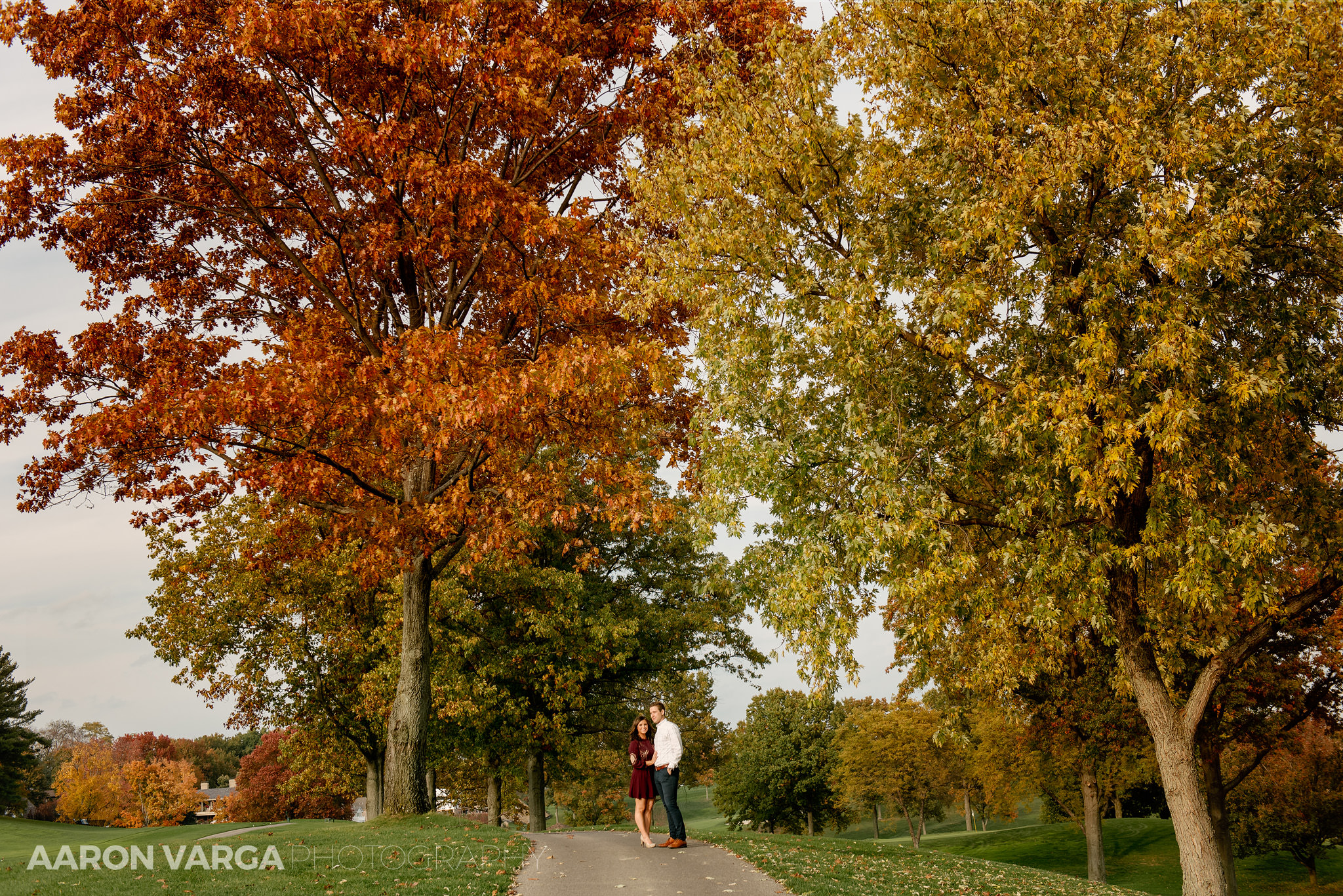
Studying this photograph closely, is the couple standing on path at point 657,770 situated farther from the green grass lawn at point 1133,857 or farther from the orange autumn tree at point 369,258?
the green grass lawn at point 1133,857

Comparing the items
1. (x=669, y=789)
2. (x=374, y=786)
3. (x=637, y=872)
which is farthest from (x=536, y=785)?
(x=637, y=872)

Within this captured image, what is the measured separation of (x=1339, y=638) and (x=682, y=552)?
826 inches

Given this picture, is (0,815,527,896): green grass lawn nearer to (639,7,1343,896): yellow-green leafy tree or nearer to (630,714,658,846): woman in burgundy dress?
(630,714,658,846): woman in burgundy dress

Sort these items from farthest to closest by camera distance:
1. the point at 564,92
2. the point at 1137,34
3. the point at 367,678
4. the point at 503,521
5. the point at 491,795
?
the point at 491,795 → the point at 367,678 → the point at 564,92 → the point at 503,521 → the point at 1137,34

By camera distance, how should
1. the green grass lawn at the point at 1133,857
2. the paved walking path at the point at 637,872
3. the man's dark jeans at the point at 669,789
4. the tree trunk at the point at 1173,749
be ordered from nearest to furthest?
the paved walking path at the point at 637,872
the man's dark jeans at the point at 669,789
the tree trunk at the point at 1173,749
the green grass lawn at the point at 1133,857

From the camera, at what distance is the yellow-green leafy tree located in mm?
12141

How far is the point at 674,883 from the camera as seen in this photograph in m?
11.2

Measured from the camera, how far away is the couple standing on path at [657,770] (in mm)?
13383

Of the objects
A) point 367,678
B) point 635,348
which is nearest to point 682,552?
point 367,678

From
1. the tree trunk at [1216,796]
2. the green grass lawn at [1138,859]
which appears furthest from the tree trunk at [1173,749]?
the green grass lawn at [1138,859]

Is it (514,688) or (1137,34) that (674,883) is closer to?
(1137,34)

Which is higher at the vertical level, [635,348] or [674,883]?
[635,348]

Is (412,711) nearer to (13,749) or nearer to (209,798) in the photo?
(13,749)

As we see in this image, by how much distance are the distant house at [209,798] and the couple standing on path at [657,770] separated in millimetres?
72601
